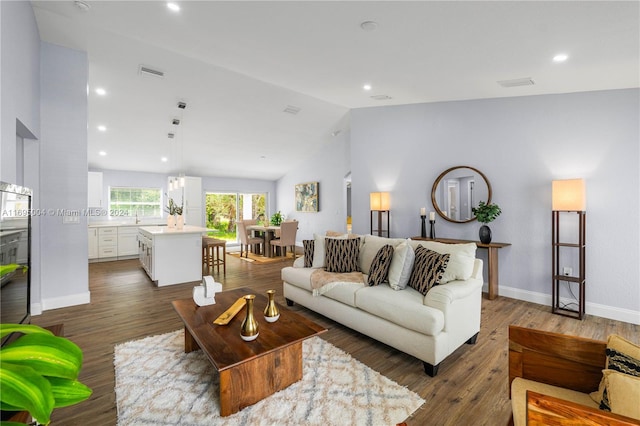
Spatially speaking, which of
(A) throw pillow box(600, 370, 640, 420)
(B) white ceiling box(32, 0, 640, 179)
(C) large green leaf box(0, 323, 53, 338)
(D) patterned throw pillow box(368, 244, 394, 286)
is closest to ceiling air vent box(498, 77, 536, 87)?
(B) white ceiling box(32, 0, 640, 179)

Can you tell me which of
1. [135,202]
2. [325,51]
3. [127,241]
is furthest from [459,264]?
[135,202]

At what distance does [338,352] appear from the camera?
8.18 feet

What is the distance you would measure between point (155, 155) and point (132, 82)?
306 centimetres

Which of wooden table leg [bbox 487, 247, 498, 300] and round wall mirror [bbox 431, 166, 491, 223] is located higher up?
round wall mirror [bbox 431, 166, 491, 223]

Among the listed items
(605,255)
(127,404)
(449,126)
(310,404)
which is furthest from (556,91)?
(127,404)

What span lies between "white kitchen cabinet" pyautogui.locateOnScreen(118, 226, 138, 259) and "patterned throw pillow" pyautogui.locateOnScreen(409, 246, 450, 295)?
6752mm

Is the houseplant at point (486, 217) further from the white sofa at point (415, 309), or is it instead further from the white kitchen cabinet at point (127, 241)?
the white kitchen cabinet at point (127, 241)

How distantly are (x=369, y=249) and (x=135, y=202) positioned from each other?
7090 millimetres

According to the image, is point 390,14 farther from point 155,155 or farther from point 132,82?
point 155,155

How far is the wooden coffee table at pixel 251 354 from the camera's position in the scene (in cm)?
173

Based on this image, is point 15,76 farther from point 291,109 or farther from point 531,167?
point 531,167

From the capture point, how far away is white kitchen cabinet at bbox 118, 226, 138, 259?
6.88 m

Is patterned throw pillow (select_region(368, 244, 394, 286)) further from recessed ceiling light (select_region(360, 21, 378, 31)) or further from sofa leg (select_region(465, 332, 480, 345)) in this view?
recessed ceiling light (select_region(360, 21, 378, 31))

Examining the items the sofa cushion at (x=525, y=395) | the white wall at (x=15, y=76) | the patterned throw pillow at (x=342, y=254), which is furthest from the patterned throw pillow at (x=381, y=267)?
the white wall at (x=15, y=76)
